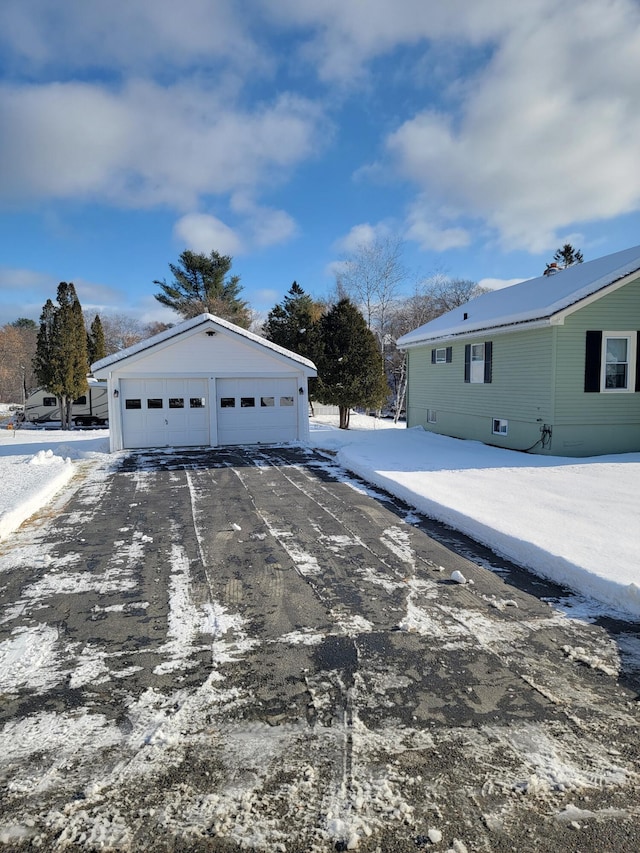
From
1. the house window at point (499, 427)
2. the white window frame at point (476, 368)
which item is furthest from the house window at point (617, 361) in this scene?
the white window frame at point (476, 368)

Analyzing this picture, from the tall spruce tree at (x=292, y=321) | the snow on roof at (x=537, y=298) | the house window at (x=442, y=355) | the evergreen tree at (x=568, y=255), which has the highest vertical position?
the evergreen tree at (x=568, y=255)

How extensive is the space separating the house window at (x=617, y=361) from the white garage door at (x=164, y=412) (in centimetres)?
1104

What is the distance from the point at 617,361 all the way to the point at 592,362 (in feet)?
2.86

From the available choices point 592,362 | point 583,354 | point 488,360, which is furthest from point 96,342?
point 592,362

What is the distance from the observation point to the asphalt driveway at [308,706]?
2.18 m

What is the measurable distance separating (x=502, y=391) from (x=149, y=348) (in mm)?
10185

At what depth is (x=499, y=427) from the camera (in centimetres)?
1409

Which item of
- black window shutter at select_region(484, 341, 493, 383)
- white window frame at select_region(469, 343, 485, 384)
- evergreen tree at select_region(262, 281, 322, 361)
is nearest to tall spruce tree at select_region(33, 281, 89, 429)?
evergreen tree at select_region(262, 281, 322, 361)

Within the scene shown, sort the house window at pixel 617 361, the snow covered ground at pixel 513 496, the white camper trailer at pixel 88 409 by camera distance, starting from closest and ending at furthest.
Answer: the snow covered ground at pixel 513 496
the house window at pixel 617 361
the white camper trailer at pixel 88 409

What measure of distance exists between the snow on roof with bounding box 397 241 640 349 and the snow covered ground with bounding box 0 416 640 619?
11.3ft

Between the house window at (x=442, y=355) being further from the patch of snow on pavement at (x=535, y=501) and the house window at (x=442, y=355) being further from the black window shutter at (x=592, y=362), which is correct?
the black window shutter at (x=592, y=362)

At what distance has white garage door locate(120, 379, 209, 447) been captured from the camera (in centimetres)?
1496

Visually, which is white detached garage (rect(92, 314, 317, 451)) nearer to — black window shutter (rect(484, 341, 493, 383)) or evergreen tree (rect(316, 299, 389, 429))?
black window shutter (rect(484, 341, 493, 383))

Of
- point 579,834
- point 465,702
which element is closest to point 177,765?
point 465,702
